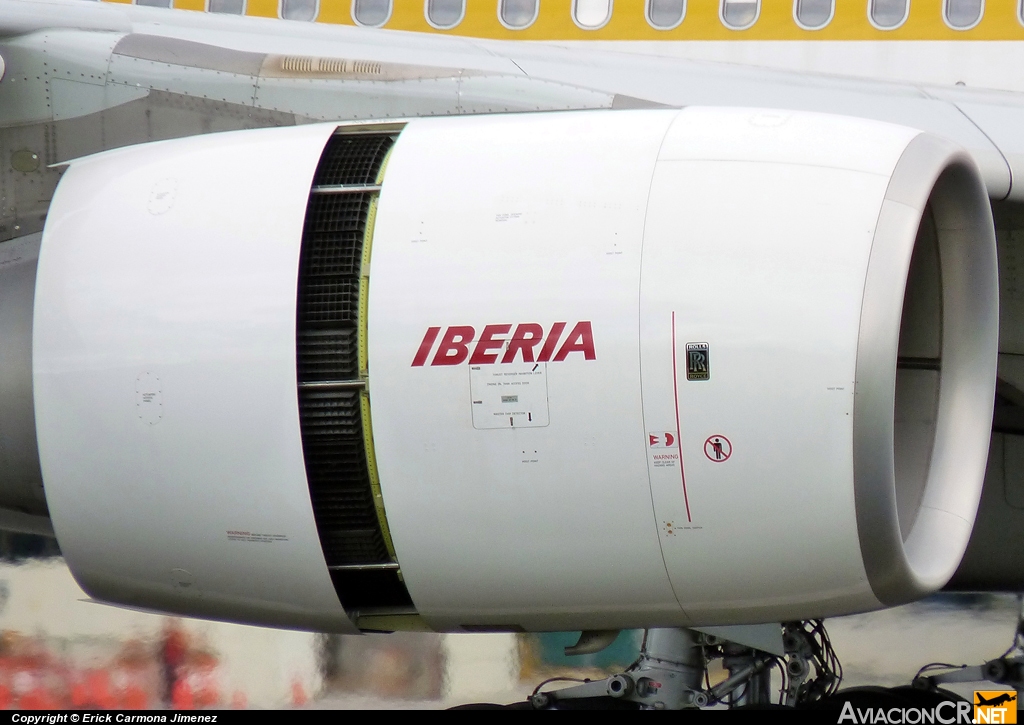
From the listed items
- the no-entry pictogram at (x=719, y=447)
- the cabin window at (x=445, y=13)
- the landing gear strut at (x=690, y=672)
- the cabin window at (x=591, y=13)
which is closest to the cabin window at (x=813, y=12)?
the cabin window at (x=591, y=13)

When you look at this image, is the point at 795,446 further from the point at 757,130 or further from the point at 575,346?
the point at 757,130

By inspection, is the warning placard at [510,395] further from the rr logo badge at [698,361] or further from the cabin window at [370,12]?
the cabin window at [370,12]

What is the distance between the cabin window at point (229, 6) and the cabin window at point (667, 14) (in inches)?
58.1

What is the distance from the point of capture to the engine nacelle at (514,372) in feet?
7.32

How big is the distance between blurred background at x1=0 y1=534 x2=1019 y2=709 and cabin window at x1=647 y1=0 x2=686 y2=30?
2524mm

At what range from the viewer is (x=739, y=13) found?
4.19 metres

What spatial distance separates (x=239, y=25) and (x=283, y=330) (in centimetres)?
107

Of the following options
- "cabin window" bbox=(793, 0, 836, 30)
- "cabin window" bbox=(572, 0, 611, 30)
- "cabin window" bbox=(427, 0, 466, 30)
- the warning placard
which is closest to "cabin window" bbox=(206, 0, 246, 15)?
→ "cabin window" bbox=(427, 0, 466, 30)

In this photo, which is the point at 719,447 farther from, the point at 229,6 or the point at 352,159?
the point at 229,6

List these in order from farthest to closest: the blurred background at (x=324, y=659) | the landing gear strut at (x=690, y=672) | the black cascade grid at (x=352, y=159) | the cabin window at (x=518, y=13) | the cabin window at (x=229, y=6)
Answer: the blurred background at (x=324, y=659), the cabin window at (x=229, y=6), the cabin window at (x=518, y=13), the landing gear strut at (x=690, y=672), the black cascade grid at (x=352, y=159)

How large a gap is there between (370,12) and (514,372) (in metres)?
2.60

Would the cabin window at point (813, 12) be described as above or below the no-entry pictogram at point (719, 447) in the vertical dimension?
above

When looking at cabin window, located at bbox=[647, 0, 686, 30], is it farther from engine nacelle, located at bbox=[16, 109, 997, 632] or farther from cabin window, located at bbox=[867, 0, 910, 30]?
engine nacelle, located at bbox=[16, 109, 997, 632]

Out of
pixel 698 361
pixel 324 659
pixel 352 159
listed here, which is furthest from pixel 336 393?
pixel 324 659
